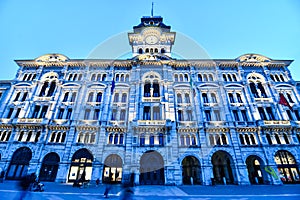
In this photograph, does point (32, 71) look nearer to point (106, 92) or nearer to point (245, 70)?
point (106, 92)

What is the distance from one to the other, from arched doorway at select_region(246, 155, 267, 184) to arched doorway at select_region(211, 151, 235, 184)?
3.23 m

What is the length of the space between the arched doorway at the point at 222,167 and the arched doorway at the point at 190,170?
340cm

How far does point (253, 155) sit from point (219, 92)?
11.5m

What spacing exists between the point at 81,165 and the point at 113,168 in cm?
475

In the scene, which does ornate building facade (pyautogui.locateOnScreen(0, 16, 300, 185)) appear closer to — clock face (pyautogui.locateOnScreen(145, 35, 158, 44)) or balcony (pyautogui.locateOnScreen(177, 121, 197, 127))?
balcony (pyautogui.locateOnScreen(177, 121, 197, 127))

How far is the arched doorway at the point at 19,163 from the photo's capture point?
72.5 ft

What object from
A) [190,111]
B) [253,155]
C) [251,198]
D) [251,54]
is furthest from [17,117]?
[251,54]

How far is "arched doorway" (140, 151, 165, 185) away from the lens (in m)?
21.8

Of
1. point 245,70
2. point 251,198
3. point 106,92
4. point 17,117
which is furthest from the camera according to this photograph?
point 245,70

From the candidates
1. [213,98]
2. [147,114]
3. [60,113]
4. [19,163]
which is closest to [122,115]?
[147,114]

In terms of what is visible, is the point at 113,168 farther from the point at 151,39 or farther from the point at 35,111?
the point at 151,39

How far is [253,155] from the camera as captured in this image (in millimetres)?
23281

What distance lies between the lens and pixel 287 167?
884 inches

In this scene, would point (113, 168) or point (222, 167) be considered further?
point (222, 167)
